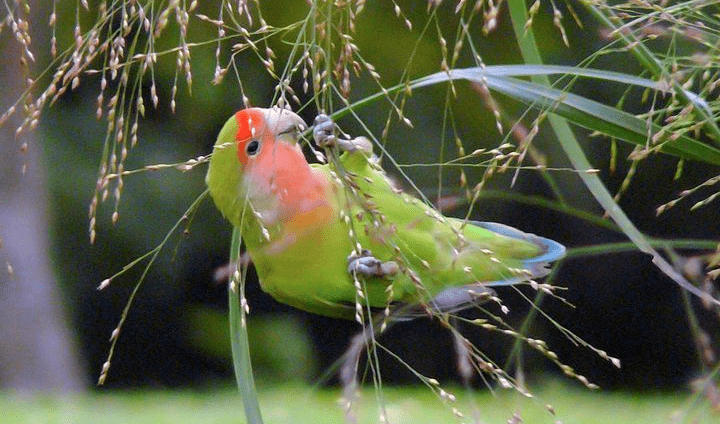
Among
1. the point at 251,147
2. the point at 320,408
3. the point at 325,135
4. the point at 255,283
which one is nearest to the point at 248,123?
the point at 251,147

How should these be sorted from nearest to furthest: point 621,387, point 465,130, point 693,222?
point 465,130 → point 693,222 → point 621,387

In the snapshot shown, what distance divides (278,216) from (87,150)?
106 inches

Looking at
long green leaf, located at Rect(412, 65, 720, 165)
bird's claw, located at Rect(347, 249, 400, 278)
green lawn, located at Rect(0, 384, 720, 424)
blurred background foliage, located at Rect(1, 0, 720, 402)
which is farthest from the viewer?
blurred background foliage, located at Rect(1, 0, 720, 402)

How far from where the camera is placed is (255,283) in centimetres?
334

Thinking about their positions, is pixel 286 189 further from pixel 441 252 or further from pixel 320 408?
pixel 320 408

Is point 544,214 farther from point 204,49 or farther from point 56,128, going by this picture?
point 56,128

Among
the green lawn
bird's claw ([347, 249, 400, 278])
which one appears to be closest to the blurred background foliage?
the green lawn

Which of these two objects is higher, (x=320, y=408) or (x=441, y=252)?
(x=441, y=252)

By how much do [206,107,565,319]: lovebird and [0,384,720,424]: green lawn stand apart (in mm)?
1122

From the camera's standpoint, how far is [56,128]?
11.0 feet

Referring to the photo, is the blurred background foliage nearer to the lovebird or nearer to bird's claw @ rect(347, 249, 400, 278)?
the lovebird

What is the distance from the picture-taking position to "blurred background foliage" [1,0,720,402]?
2.93m

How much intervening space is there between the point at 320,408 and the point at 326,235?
5.83ft

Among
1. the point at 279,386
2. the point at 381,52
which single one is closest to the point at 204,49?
the point at 381,52
